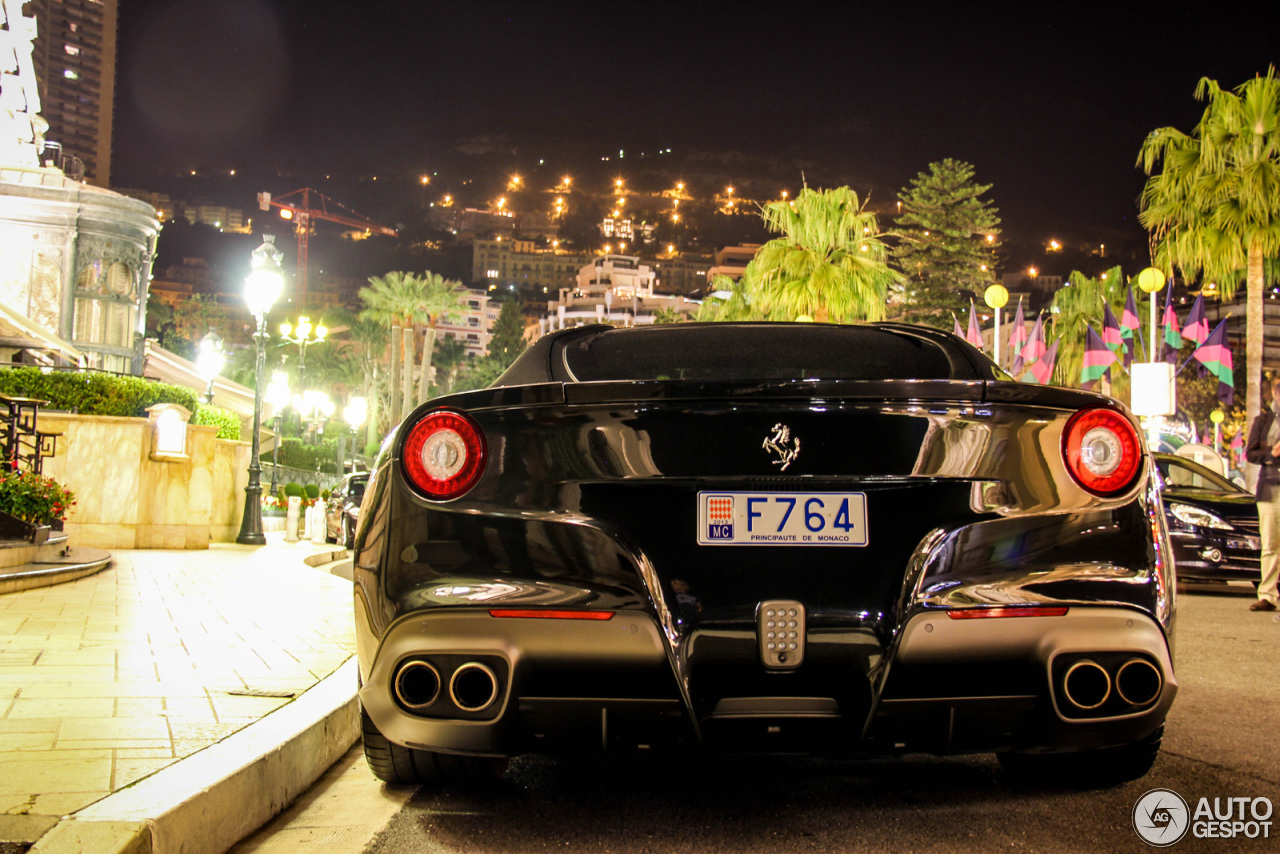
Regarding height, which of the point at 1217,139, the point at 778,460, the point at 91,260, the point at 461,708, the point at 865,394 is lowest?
the point at 461,708

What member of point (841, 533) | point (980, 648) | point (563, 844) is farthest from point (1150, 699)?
point (563, 844)

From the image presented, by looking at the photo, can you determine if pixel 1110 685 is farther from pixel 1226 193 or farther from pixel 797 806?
pixel 1226 193

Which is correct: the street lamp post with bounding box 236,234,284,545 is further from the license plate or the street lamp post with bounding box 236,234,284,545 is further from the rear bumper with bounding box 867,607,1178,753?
the rear bumper with bounding box 867,607,1178,753

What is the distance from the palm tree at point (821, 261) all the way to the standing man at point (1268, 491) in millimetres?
16422

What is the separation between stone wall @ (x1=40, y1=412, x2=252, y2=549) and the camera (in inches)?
543

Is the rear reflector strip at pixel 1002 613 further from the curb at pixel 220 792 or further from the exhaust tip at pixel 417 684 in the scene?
the curb at pixel 220 792

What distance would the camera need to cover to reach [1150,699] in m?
2.49

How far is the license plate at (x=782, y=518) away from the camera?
2.45 metres

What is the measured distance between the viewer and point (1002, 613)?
7.89ft

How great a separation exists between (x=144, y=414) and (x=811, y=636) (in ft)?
49.5

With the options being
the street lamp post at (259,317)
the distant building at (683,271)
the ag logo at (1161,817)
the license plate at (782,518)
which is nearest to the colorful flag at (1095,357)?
the street lamp post at (259,317)

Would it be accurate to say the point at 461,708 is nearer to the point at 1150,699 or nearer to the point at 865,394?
the point at 865,394

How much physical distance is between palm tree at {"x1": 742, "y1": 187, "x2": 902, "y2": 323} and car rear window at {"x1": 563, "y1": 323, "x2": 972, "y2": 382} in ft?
70.2

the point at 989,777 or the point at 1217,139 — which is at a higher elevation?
the point at 1217,139
